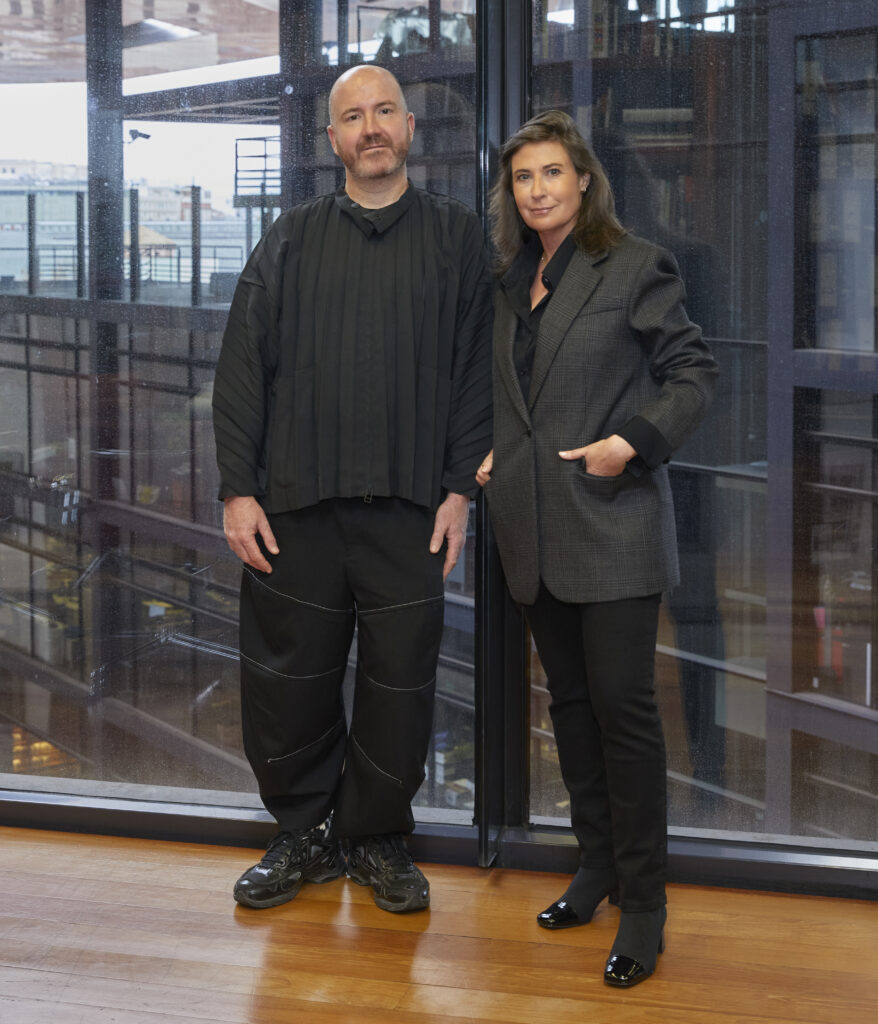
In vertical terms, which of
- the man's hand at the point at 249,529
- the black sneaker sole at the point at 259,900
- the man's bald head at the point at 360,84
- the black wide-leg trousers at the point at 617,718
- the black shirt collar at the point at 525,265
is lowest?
the black sneaker sole at the point at 259,900

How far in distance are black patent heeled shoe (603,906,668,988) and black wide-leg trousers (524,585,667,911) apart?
23mm

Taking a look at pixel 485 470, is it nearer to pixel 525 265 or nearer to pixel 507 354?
pixel 507 354

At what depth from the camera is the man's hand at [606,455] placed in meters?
2.16

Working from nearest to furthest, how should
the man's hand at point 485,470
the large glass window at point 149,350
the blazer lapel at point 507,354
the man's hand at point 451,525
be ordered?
the blazer lapel at point 507,354 < the man's hand at point 485,470 < the man's hand at point 451,525 < the large glass window at point 149,350

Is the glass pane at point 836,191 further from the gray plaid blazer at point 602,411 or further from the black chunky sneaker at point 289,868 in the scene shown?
the black chunky sneaker at point 289,868

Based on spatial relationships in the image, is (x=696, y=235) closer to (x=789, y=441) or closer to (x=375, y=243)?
(x=789, y=441)

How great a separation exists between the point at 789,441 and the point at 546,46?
0.98 metres

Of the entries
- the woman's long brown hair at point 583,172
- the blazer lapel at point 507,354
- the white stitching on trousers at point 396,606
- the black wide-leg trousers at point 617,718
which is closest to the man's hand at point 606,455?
the blazer lapel at point 507,354

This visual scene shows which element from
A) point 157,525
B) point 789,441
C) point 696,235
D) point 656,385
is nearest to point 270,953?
point 157,525

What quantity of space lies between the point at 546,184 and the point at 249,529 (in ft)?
2.87

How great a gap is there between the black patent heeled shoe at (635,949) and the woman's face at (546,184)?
4.15ft

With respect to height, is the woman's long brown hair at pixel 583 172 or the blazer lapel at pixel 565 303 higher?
the woman's long brown hair at pixel 583 172

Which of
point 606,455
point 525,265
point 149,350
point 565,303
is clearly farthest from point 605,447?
point 149,350

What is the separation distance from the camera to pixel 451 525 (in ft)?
8.27
